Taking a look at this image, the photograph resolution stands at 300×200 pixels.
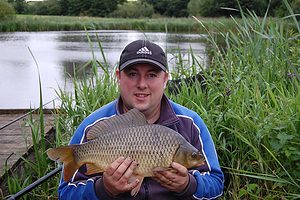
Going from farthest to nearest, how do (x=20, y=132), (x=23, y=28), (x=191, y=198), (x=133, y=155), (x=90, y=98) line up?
1. (x=23, y=28)
2. (x=20, y=132)
3. (x=90, y=98)
4. (x=191, y=198)
5. (x=133, y=155)

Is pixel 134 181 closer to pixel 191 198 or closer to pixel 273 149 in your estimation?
pixel 191 198

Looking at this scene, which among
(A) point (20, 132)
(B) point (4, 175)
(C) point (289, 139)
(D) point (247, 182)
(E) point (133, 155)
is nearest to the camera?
(E) point (133, 155)

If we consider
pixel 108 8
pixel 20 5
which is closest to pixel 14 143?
pixel 108 8

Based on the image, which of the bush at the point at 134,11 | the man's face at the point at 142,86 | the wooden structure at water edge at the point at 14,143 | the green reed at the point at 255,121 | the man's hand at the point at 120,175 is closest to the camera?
the man's hand at the point at 120,175

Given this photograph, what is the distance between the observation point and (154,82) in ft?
6.62

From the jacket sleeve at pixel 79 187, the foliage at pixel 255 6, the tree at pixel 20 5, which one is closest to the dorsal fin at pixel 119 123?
the jacket sleeve at pixel 79 187

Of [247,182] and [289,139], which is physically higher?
[289,139]

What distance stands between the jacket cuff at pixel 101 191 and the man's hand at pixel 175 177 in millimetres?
225

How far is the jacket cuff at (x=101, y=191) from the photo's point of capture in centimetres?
185

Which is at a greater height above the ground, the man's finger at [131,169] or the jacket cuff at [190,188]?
the man's finger at [131,169]

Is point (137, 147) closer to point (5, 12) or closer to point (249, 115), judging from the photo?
point (249, 115)

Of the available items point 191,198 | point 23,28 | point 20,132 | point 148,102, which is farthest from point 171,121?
point 23,28

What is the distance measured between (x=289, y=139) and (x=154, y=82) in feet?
2.76

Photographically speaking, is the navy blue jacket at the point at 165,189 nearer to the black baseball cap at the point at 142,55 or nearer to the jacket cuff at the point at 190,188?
the jacket cuff at the point at 190,188
